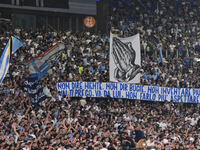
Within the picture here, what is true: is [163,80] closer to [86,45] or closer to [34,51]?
[86,45]

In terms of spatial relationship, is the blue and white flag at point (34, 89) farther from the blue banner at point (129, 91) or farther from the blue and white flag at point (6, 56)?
the blue banner at point (129, 91)

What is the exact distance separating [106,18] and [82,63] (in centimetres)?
712

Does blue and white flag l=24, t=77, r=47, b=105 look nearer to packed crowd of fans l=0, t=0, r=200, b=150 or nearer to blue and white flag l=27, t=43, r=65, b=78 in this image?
blue and white flag l=27, t=43, r=65, b=78

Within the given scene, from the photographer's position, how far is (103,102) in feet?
69.1

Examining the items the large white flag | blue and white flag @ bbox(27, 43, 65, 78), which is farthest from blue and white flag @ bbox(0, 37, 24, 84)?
the large white flag

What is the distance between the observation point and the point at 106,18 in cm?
2869

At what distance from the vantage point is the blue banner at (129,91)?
20609mm

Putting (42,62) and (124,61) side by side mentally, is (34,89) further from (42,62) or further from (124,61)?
(124,61)

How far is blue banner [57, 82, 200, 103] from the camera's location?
811 inches

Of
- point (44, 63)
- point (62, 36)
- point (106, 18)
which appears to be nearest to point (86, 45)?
point (62, 36)

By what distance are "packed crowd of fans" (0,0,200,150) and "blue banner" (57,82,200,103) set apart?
0.35 metres

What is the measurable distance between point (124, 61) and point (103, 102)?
221 cm

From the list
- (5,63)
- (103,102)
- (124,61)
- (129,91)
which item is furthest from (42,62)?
(129,91)

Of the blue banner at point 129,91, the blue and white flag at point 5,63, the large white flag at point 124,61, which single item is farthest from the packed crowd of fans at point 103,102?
the blue and white flag at point 5,63
